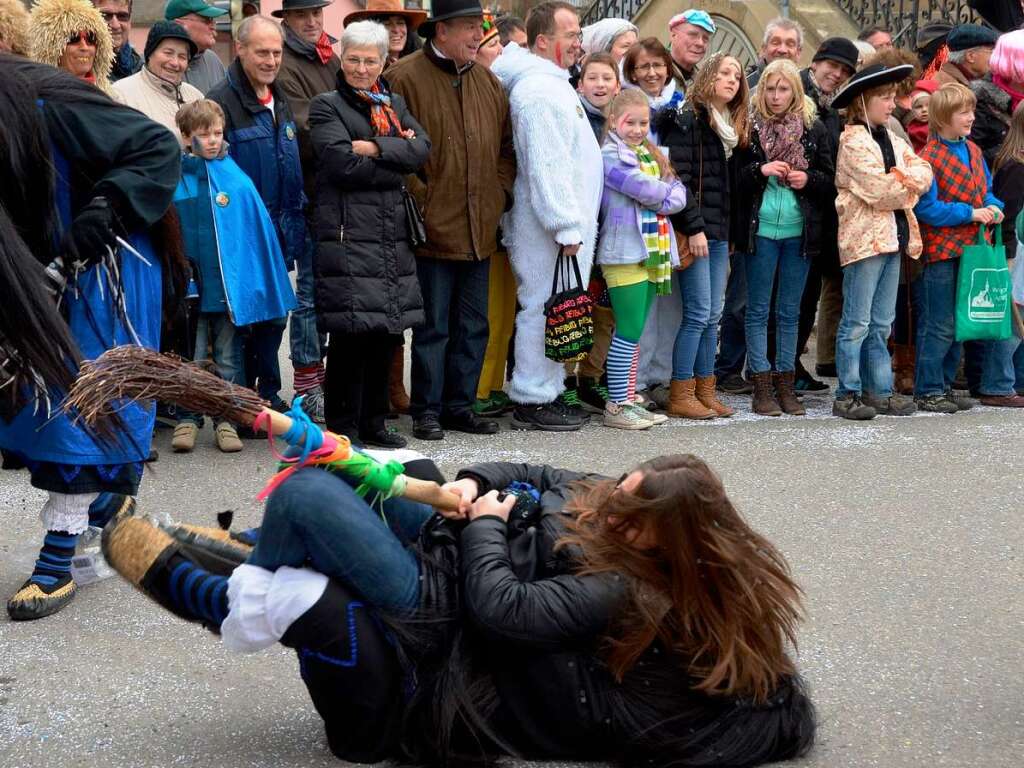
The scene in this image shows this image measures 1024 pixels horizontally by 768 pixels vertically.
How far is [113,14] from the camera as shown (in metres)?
7.48

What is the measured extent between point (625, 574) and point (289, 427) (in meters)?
0.87

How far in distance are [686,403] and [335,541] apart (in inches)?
170

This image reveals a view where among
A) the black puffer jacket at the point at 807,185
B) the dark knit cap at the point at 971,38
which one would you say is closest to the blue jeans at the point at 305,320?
the black puffer jacket at the point at 807,185

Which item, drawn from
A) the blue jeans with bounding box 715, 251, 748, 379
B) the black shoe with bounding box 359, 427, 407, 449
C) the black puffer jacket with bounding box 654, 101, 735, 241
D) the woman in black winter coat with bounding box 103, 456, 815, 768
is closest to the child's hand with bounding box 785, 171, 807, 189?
the black puffer jacket with bounding box 654, 101, 735, 241

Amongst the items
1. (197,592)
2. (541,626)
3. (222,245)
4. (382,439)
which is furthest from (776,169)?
(197,592)

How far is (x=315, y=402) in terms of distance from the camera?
279 inches

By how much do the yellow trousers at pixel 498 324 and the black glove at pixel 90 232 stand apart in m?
3.25

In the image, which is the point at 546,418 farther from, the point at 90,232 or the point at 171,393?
the point at 171,393

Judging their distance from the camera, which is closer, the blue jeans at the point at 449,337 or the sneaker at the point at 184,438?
the sneaker at the point at 184,438

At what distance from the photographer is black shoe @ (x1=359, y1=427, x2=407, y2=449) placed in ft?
21.8

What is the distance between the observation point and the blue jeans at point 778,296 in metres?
7.50

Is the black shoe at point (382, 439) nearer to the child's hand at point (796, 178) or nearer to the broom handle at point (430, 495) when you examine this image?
the child's hand at point (796, 178)

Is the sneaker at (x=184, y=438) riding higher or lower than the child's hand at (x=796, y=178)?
lower

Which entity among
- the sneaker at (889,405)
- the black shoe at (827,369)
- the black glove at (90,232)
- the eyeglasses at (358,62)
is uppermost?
the eyeglasses at (358,62)
